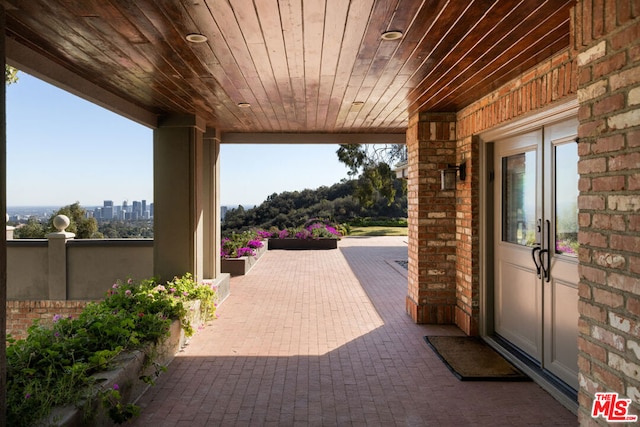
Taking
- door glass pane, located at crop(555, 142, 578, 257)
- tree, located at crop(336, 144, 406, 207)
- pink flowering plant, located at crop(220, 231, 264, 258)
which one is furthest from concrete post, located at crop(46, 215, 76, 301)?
tree, located at crop(336, 144, 406, 207)

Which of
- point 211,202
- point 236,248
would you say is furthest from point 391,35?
point 236,248

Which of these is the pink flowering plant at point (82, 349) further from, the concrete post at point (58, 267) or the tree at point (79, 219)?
the tree at point (79, 219)

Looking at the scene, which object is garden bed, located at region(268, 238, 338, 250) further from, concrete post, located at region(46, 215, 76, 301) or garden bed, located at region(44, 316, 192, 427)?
garden bed, located at region(44, 316, 192, 427)

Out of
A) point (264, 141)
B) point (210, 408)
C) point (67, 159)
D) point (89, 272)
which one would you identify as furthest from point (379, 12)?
point (67, 159)

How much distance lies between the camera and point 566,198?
12.7 ft

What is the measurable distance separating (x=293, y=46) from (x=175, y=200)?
3.64 m

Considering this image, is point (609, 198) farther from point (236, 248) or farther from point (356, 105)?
point (236, 248)

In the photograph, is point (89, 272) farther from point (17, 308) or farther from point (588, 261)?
point (588, 261)

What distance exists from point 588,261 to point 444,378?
2087 millimetres

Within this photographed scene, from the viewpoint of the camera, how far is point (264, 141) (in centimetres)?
855

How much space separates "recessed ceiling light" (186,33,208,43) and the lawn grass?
72.8ft

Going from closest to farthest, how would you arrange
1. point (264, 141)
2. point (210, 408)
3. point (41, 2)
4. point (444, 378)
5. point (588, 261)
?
point (588, 261)
point (41, 2)
point (210, 408)
point (444, 378)
point (264, 141)

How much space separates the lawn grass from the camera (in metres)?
25.3

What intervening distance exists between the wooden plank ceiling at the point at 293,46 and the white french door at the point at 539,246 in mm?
713
